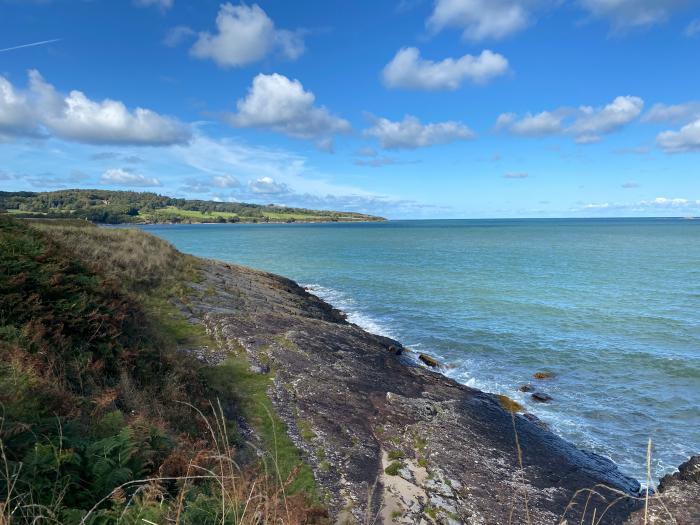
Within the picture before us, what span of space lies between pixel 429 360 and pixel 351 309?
14518 mm

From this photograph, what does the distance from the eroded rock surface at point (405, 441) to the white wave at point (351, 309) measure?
954cm

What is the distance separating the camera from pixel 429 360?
22.9 meters

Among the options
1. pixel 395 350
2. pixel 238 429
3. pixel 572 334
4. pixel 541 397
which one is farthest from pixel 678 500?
pixel 572 334

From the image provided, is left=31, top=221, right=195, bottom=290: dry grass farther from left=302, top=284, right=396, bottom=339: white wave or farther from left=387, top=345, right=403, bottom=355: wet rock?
left=387, top=345, right=403, bottom=355: wet rock

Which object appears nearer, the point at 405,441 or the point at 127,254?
the point at 405,441

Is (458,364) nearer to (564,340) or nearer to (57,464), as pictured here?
(564,340)

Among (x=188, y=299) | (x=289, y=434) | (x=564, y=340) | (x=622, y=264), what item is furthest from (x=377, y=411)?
(x=622, y=264)

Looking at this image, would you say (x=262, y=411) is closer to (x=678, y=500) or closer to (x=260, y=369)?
(x=260, y=369)

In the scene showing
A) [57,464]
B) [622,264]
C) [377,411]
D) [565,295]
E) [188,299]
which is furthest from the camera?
[622,264]

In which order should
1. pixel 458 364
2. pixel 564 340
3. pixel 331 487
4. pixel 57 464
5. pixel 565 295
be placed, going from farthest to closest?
pixel 565 295
pixel 564 340
pixel 458 364
pixel 331 487
pixel 57 464

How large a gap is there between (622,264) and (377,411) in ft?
216

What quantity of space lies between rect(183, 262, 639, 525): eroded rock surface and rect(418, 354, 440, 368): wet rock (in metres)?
3.03

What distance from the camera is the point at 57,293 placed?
36.0 feet

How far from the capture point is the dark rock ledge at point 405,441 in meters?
10.1
